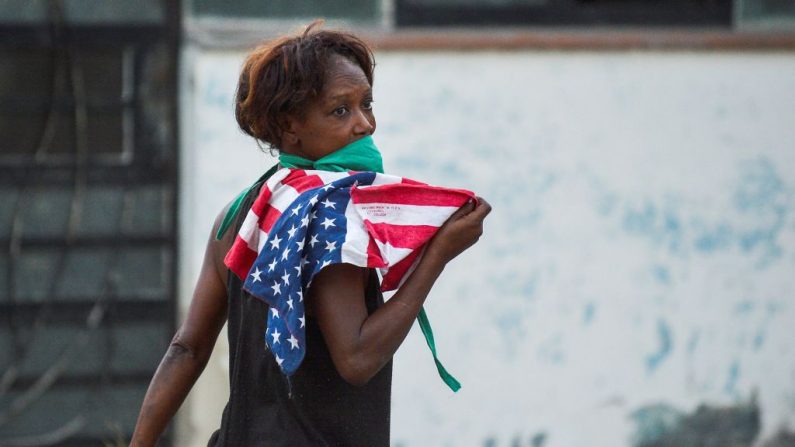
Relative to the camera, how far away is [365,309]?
7.02 feet

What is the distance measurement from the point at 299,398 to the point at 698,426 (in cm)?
357

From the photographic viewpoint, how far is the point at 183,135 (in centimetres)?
533

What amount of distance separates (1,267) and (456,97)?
1986 mm

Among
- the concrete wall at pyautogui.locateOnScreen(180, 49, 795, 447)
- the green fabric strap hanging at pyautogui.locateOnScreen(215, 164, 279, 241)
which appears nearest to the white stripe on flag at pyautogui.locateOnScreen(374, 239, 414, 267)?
the green fabric strap hanging at pyautogui.locateOnScreen(215, 164, 279, 241)

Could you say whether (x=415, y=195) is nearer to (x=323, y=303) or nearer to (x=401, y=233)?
(x=401, y=233)

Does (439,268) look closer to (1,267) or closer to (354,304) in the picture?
(354,304)

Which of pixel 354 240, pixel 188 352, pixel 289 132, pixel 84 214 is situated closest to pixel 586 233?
pixel 84 214

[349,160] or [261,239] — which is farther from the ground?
[349,160]

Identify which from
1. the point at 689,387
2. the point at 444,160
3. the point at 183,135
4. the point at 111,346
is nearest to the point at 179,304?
the point at 111,346

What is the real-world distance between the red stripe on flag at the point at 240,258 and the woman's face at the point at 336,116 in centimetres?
20

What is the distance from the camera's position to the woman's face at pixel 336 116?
7.36 ft

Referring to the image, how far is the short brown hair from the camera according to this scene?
223cm

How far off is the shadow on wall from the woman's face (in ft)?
11.2

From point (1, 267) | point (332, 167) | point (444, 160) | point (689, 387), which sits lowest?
point (689, 387)
